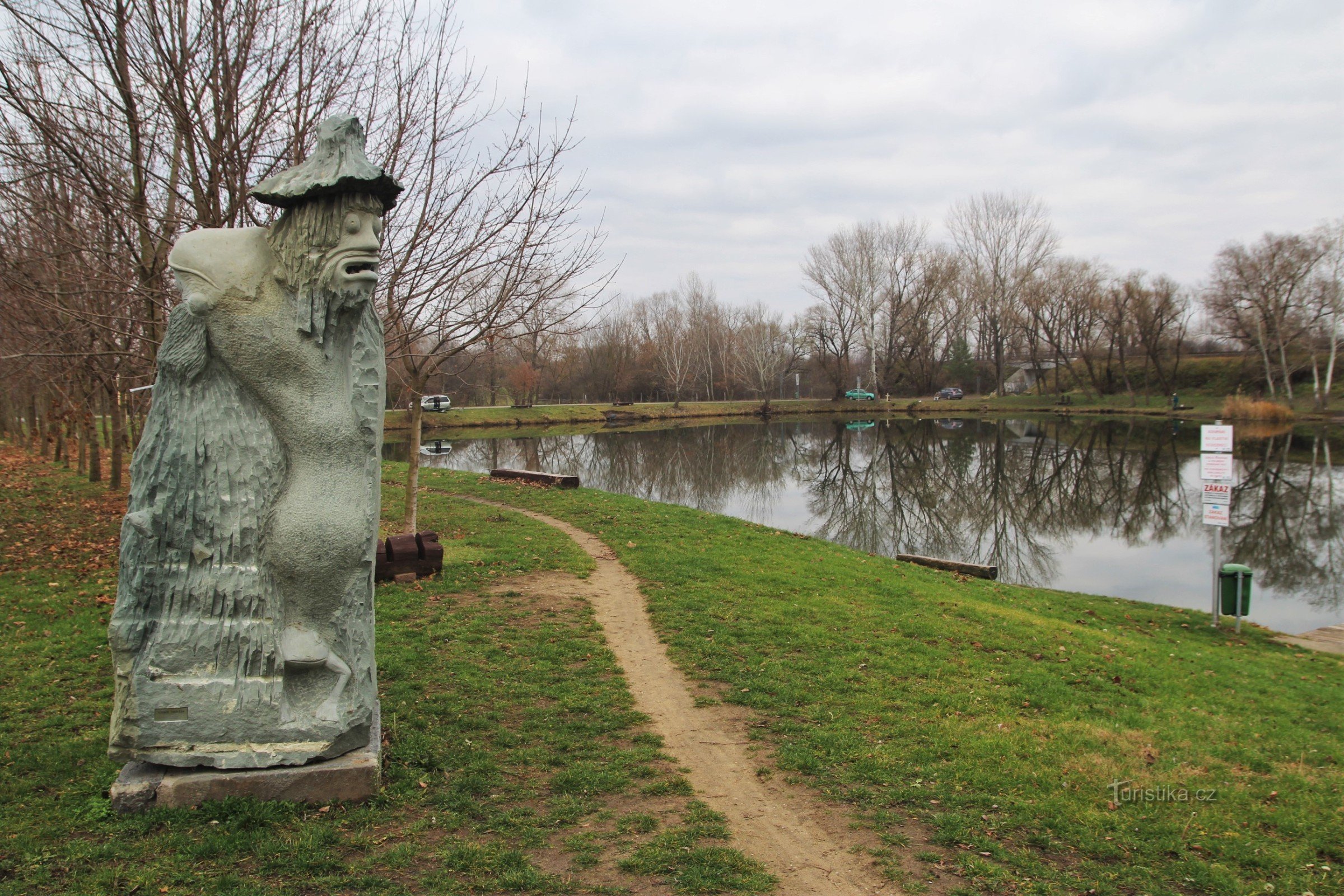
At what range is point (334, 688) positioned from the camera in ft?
14.1

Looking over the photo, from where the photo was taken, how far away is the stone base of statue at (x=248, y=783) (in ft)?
12.9

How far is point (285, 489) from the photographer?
4.24 m

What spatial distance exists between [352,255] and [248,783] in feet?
9.30

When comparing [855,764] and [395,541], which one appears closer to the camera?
[855,764]

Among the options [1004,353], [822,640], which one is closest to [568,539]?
[822,640]

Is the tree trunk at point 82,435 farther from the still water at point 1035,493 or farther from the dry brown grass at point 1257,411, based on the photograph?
the dry brown grass at point 1257,411

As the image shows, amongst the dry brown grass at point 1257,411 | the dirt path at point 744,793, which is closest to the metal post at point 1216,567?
the dirt path at point 744,793

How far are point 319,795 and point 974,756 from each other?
4.12 m

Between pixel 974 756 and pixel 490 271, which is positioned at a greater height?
pixel 490 271

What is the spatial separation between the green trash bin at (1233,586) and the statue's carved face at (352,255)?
1131cm

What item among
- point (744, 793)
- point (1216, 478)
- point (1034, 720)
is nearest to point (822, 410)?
point (1216, 478)

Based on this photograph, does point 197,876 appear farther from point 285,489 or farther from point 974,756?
point 974,756

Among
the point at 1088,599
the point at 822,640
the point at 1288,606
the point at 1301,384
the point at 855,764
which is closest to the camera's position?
the point at 855,764

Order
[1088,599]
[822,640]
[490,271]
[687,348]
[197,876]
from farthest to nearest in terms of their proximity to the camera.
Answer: [687,348] < [1088,599] < [490,271] < [822,640] < [197,876]
